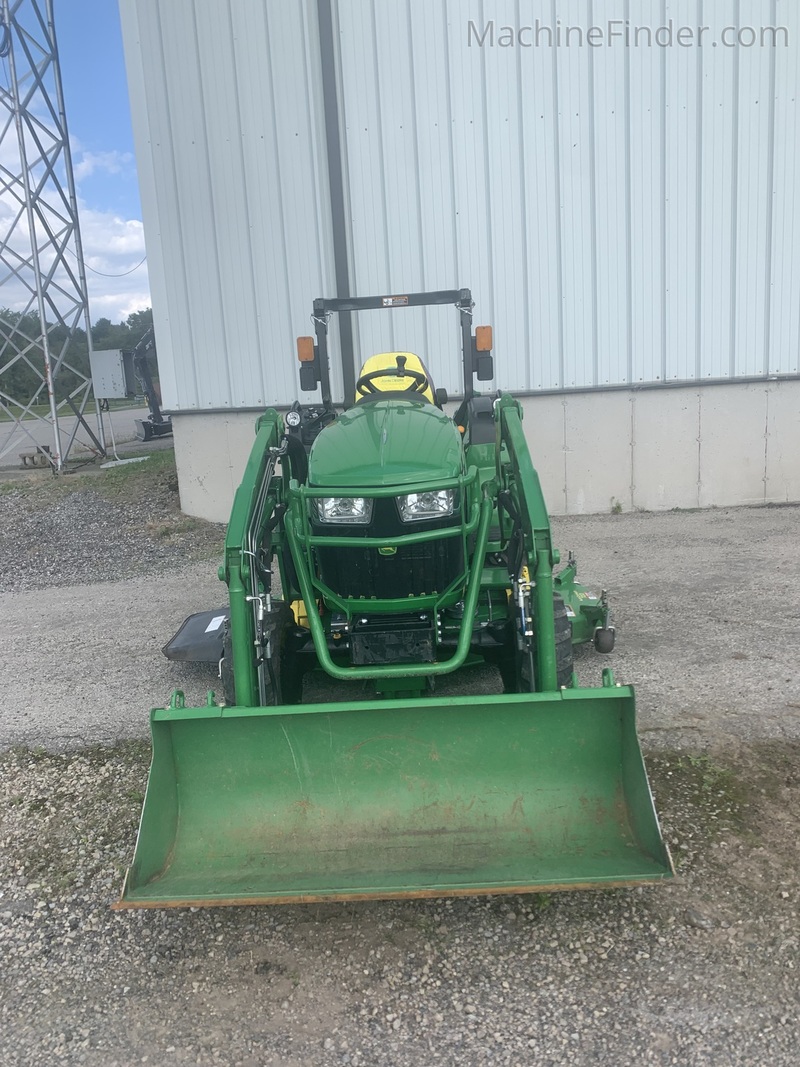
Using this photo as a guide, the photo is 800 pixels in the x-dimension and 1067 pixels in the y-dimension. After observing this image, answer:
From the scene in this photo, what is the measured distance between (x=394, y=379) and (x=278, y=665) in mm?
1768

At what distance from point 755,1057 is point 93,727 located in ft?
11.0

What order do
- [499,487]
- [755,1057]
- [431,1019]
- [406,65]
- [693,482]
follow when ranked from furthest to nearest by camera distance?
[693,482], [406,65], [499,487], [431,1019], [755,1057]

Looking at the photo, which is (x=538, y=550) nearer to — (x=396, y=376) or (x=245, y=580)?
(x=245, y=580)

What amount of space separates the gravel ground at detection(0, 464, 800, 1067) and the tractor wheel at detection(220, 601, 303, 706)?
561 mm

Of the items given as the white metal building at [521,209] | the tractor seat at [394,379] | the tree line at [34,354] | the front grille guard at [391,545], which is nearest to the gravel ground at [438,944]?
the front grille guard at [391,545]

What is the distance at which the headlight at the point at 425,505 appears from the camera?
332cm

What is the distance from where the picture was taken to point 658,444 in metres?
8.53

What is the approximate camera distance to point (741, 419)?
334 inches

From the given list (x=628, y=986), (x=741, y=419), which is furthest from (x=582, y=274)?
(x=628, y=986)

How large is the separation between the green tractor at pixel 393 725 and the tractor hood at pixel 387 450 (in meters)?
0.01

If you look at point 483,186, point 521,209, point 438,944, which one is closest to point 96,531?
point 483,186

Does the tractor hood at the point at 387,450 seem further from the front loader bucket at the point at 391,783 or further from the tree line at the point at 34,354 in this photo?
the tree line at the point at 34,354

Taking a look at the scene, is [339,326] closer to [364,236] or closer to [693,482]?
[364,236]

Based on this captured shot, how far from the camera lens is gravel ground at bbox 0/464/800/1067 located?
2.33 m
